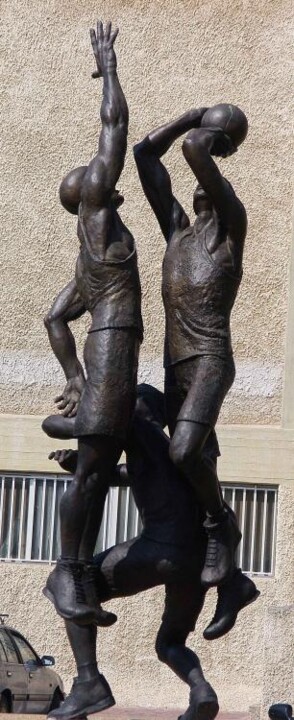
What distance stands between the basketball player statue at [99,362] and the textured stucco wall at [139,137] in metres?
11.7

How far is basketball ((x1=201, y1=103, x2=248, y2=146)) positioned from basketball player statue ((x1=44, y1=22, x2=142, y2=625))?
0.41 metres

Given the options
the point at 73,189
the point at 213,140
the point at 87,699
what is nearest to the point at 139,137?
the point at 73,189

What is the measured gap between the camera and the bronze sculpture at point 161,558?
849 cm

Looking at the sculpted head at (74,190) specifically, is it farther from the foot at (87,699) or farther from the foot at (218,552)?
the foot at (87,699)

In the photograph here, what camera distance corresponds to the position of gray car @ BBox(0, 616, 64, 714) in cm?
1658

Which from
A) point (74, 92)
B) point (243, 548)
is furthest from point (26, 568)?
point (74, 92)

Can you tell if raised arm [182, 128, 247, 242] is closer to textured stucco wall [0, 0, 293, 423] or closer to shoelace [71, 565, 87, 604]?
shoelace [71, 565, 87, 604]

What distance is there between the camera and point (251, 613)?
19719mm

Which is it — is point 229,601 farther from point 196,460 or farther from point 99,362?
point 99,362

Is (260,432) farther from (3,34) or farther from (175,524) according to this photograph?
(175,524)

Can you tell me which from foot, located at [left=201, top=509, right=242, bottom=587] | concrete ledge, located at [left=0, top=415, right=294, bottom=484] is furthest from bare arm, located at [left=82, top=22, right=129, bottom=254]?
concrete ledge, located at [left=0, top=415, right=294, bottom=484]

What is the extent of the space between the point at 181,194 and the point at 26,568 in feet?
15.1

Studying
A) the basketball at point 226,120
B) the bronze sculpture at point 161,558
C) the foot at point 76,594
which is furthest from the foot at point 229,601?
the basketball at point 226,120

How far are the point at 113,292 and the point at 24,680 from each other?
9.09 m
